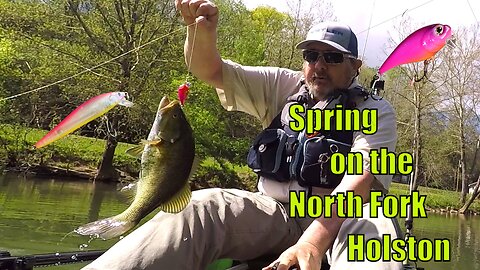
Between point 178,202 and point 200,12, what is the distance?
954 mm

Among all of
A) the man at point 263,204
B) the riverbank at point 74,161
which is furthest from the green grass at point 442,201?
the man at point 263,204

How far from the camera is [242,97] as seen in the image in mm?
3127

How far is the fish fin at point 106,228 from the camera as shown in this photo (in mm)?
2051

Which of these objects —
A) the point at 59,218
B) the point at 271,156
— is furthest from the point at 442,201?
the point at 271,156

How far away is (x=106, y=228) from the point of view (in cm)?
207

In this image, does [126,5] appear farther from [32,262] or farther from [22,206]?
[32,262]

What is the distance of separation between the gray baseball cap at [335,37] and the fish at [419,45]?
1.24 metres

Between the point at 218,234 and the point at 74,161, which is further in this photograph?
the point at 74,161

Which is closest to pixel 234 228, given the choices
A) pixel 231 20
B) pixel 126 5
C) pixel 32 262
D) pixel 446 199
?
pixel 32 262

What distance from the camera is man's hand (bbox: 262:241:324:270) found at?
2135 millimetres

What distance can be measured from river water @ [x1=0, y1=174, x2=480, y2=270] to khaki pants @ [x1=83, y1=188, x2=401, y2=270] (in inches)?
9.2

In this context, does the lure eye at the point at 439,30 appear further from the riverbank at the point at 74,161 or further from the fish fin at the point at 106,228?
the riverbank at the point at 74,161

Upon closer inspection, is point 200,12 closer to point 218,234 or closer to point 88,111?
point 88,111

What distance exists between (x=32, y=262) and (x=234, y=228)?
1108 millimetres
